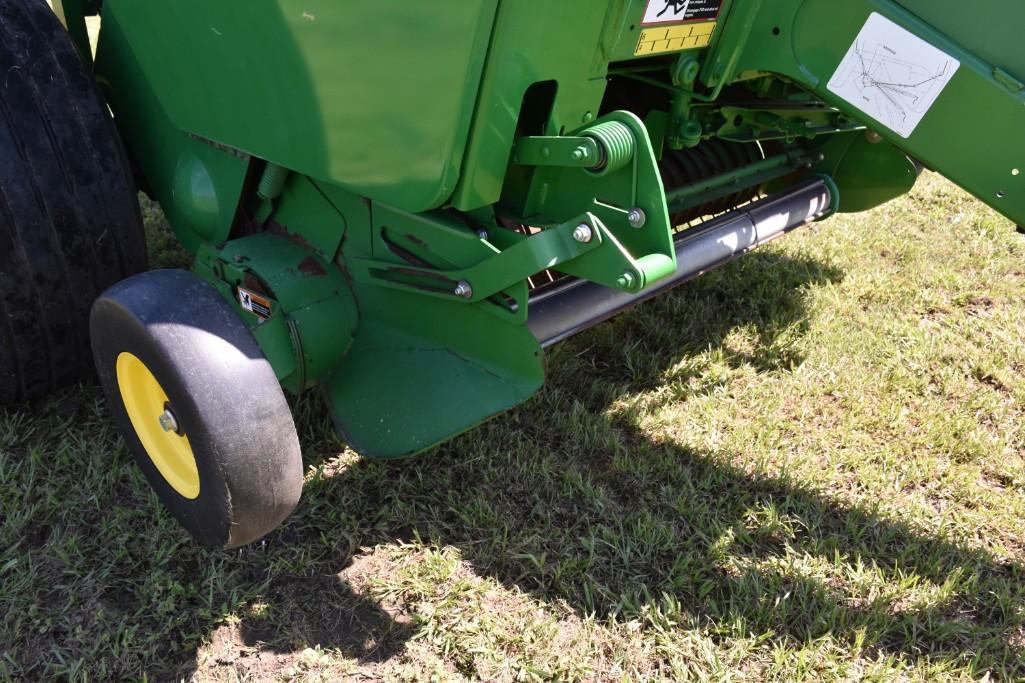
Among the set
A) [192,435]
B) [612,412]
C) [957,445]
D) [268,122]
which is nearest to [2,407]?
[192,435]

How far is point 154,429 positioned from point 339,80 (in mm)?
991

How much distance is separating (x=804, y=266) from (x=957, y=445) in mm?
1182

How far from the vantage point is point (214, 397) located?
1.83m

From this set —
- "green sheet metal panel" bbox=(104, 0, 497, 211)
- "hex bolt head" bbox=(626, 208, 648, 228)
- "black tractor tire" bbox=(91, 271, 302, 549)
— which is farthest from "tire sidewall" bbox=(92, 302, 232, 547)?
"hex bolt head" bbox=(626, 208, 648, 228)

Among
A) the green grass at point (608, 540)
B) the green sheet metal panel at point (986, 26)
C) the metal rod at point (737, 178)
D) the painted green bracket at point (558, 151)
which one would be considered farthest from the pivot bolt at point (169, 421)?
the green sheet metal panel at point (986, 26)

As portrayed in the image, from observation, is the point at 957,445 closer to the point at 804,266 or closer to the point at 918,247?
the point at 804,266

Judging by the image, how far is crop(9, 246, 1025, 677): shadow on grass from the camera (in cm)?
A: 209

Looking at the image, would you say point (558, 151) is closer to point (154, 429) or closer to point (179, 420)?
point (179, 420)

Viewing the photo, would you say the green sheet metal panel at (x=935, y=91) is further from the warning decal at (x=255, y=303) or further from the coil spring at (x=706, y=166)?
the warning decal at (x=255, y=303)

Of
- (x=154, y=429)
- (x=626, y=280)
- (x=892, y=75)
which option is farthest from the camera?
(x=154, y=429)

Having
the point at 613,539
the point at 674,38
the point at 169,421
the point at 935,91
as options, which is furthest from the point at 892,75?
the point at 169,421

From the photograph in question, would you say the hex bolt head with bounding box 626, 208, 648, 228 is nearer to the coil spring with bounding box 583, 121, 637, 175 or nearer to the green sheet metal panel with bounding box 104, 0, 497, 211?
the coil spring with bounding box 583, 121, 637, 175

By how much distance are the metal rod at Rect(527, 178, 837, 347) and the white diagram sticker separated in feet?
2.11

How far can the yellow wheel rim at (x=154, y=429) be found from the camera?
209 cm
